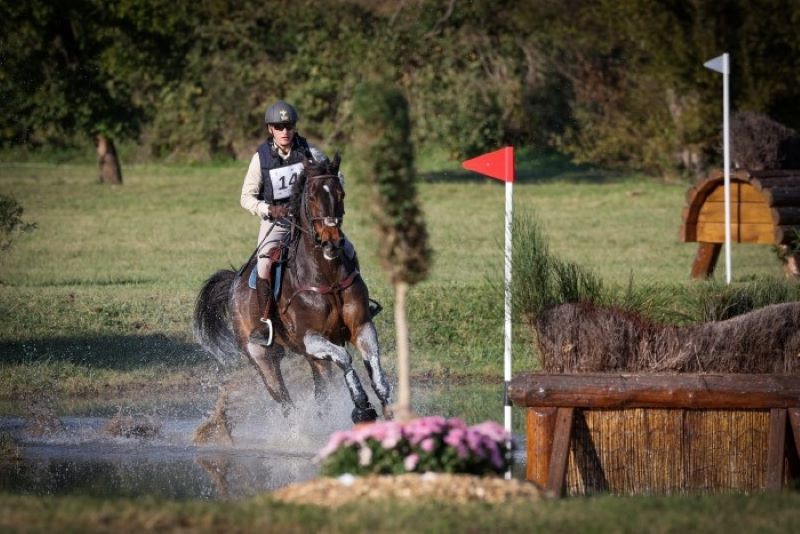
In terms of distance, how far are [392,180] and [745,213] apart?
1272 centimetres

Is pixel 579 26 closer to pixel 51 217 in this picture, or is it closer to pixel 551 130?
pixel 551 130

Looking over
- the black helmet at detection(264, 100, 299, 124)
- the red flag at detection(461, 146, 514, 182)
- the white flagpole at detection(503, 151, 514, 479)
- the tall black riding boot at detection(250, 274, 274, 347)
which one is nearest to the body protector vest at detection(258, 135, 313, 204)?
the black helmet at detection(264, 100, 299, 124)

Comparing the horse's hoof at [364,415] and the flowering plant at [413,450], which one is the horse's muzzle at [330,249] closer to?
the horse's hoof at [364,415]

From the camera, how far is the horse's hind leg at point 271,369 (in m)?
11.3

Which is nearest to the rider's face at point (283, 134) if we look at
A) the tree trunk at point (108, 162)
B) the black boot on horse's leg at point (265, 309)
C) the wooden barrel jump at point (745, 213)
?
the black boot on horse's leg at point (265, 309)

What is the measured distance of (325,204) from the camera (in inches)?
391

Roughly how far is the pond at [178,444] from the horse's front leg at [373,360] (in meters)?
0.72

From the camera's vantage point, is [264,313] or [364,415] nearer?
[364,415]

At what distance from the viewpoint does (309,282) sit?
34.5ft

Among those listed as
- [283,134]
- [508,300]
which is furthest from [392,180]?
[283,134]

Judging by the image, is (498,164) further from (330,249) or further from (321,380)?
(321,380)

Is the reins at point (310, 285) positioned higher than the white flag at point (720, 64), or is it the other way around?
the white flag at point (720, 64)

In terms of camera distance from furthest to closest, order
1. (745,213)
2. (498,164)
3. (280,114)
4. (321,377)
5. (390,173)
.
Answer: (745,213) < (321,377) < (280,114) < (498,164) < (390,173)

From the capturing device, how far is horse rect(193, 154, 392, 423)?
1005 cm
